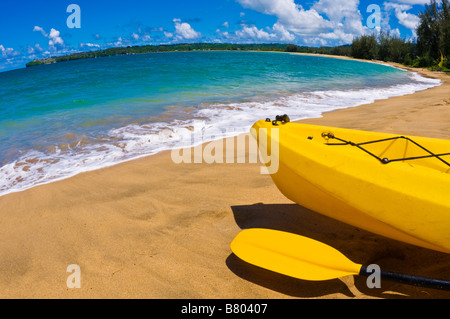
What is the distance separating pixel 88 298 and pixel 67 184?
234 centimetres

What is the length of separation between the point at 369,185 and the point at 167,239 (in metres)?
1.70

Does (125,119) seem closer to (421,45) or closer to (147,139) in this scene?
(147,139)

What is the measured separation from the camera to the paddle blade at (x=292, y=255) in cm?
183

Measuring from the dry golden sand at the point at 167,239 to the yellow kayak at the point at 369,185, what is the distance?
1.55ft

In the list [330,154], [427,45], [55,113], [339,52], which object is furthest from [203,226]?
[339,52]

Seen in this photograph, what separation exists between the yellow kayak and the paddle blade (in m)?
0.29

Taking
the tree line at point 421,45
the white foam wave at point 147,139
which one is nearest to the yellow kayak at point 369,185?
the white foam wave at point 147,139

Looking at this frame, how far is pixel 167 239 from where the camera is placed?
2533mm

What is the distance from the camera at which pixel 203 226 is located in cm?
270

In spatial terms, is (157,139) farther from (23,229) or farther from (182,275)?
(182,275)

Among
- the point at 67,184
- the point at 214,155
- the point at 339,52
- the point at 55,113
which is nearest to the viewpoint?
the point at 67,184

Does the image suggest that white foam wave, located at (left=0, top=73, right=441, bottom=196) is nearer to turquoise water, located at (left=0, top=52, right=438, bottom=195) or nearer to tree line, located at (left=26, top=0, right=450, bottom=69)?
turquoise water, located at (left=0, top=52, right=438, bottom=195)
